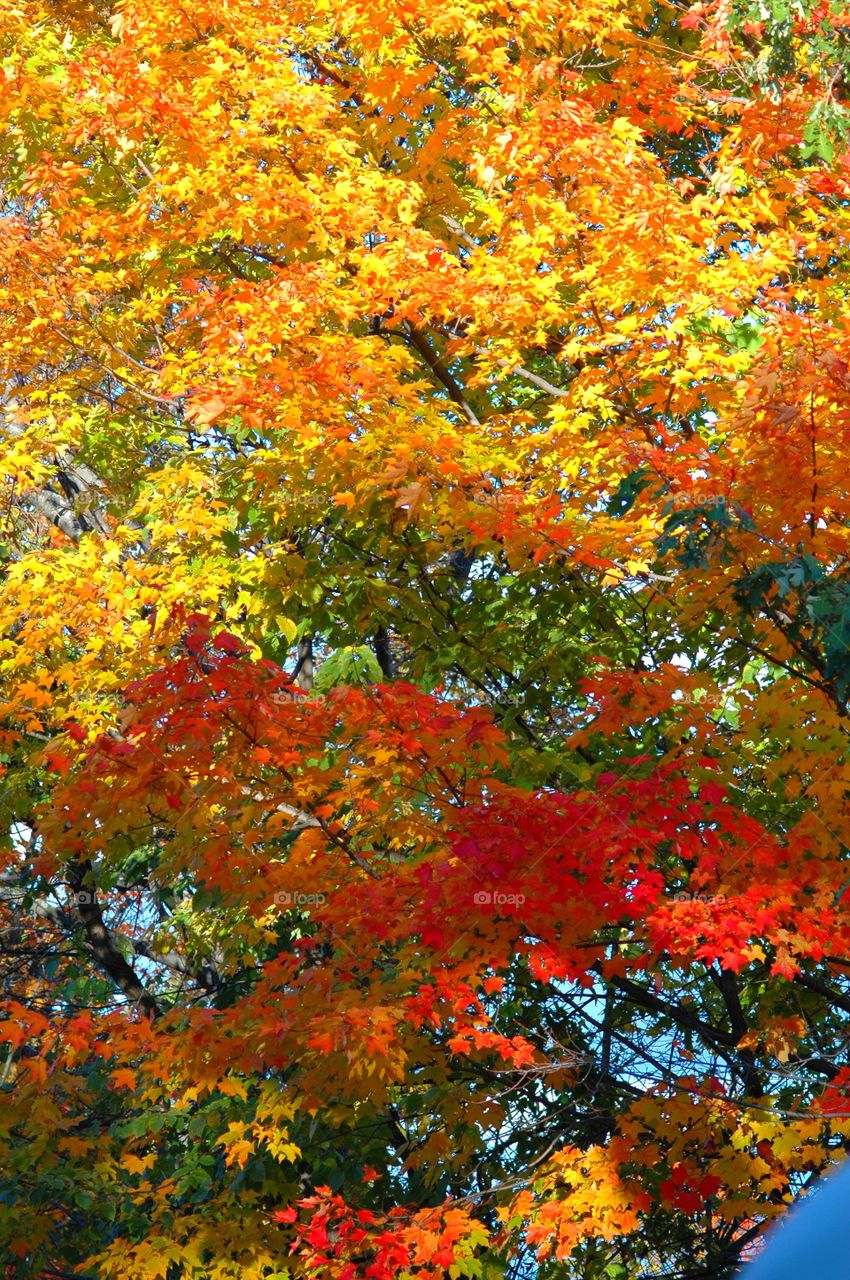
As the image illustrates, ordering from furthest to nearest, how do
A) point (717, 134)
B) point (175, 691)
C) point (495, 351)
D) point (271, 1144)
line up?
point (717, 134), point (495, 351), point (271, 1144), point (175, 691)

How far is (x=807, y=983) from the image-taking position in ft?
20.1

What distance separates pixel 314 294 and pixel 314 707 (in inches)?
109

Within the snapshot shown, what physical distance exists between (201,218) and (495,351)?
2.17m

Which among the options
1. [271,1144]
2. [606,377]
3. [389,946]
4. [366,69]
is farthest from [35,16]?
[271,1144]

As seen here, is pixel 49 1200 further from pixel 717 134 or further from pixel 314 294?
pixel 717 134

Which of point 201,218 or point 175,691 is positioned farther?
point 201,218

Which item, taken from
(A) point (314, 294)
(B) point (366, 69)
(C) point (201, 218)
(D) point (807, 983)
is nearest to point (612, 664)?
(D) point (807, 983)

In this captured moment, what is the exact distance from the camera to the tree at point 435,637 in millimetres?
5621

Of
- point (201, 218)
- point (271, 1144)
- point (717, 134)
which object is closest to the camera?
point (271, 1144)

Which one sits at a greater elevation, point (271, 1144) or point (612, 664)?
point (612, 664)

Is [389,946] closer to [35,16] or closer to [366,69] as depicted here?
[366,69]

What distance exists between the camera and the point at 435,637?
8.10 metres

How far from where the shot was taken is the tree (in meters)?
5.62

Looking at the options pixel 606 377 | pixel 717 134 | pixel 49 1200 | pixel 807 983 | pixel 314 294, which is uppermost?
pixel 717 134
